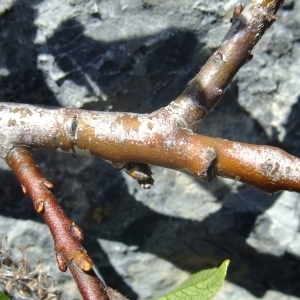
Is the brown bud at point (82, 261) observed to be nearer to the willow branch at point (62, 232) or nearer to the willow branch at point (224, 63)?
the willow branch at point (62, 232)

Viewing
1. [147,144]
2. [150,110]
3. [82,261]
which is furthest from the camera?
[150,110]

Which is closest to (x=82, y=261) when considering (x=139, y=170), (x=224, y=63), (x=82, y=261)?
(x=82, y=261)

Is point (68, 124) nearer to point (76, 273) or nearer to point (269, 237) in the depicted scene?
point (76, 273)

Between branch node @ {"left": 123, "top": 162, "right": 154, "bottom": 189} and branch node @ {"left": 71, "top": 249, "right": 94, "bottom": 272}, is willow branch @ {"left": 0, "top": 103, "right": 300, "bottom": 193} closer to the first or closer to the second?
branch node @ {"left": 123, "top": 162, "right": 154, "bottom": 189}

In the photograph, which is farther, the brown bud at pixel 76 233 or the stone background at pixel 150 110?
the stone background at pixel 150 110

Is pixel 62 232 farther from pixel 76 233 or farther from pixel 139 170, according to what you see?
pixel 139 170

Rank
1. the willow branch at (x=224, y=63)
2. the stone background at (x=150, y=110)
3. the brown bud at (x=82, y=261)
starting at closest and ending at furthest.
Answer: the brown bud at (x=82, y=261) → the willow branch at (x=224, y=63) → the stone background at (x=150, y=110)

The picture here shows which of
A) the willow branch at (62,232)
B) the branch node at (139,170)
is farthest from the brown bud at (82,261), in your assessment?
the branch node at (139,170)
